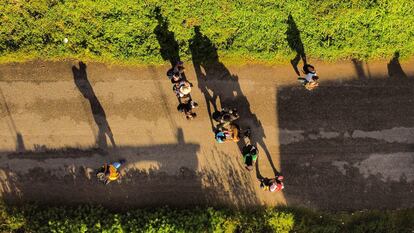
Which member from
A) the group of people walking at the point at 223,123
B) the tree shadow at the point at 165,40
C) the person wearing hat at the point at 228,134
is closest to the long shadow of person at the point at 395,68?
the group of people walking at the point at 223,123

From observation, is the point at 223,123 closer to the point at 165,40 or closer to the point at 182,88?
the point at 182,88

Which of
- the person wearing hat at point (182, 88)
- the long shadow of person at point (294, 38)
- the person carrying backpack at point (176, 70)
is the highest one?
the long shadow of person at point (294, 38)

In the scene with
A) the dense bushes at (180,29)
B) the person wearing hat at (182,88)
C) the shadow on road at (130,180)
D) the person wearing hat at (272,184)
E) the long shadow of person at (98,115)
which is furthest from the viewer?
the long shadow of person at (98,115)

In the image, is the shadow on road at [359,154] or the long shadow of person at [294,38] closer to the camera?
the long shadow of person at [294,38]

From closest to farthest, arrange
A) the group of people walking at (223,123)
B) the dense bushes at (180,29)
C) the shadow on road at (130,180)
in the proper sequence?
the group of people walking at (223,123), the dense bushes at (180,29), the shadow on road at (130,180)

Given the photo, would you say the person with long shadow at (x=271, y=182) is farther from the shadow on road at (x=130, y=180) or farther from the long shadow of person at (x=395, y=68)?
the long shadow of person at (x=395, y=68)

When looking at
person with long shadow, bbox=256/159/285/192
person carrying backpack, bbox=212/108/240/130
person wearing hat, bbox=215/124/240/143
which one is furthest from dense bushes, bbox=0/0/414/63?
person with long shadow, bbox=256/159/285/192
